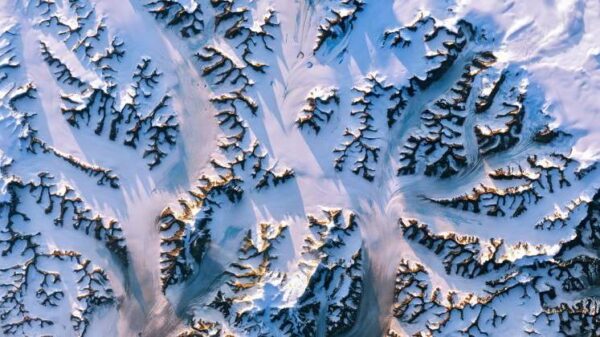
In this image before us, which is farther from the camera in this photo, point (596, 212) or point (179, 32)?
point (179, 32)

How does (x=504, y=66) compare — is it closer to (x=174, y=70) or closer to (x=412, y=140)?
(x=412, y=140)

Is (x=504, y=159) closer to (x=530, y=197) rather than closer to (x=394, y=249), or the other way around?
(x=530, y=197)

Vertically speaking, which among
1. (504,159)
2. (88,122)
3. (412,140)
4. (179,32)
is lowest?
(504,159)

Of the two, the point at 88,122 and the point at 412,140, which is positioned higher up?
the point at 88,122

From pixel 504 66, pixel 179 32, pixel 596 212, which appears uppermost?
pixel 179 32

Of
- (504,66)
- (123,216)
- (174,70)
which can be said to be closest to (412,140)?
(504,66)

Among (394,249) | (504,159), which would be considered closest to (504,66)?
(504,159)
